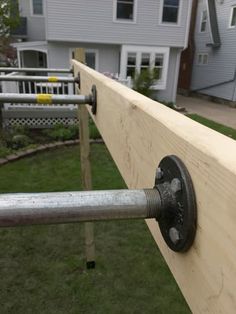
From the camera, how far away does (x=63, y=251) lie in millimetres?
3252

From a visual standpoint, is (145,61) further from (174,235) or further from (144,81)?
(174,235)

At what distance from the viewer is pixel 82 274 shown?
2938mm

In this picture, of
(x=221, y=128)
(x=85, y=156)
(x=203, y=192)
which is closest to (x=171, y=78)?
(x=221, y=128)

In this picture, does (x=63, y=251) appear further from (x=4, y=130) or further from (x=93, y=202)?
(x=4, y=130)

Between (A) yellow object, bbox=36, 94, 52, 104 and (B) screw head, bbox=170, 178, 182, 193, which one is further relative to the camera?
(A) yellow object, bbox=36, 94, 52, 104

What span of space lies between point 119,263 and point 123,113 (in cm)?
Result: 258

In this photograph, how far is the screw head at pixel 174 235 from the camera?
0.46 meters

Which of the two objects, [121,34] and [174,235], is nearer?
[174,235]

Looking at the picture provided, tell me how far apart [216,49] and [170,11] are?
4176mm

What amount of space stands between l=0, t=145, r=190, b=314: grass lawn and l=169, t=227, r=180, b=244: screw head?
94.7 inches

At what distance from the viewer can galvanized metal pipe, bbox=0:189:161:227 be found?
0.45 metres

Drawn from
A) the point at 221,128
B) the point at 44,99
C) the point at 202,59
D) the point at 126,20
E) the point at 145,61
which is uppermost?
the point at 126,20

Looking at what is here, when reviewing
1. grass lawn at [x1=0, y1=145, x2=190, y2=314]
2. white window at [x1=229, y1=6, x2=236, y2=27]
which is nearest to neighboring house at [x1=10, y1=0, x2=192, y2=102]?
white window at [x1=229, y1=6, x2=236, y2=27]

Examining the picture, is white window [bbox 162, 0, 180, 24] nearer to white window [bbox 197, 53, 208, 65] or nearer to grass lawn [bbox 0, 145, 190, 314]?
white window [bbox 197, 53, 208, 65]
